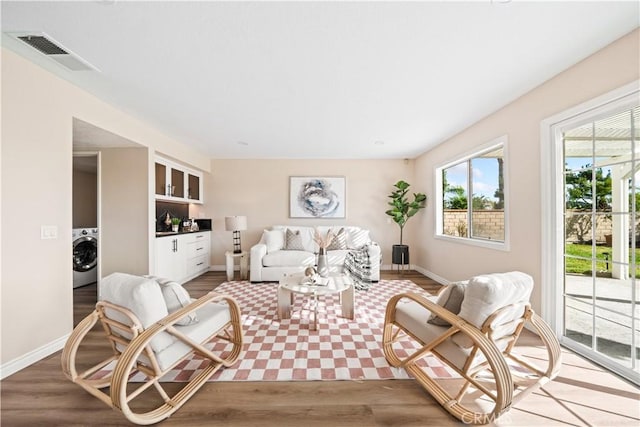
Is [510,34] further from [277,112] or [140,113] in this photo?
[140,113]

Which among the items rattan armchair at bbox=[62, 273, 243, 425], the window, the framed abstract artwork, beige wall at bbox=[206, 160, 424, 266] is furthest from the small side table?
the window

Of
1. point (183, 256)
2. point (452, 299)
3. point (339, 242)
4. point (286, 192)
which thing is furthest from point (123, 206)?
point (452, 299)

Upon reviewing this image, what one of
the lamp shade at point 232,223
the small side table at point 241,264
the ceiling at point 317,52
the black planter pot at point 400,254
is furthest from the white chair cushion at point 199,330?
the black planter pot at point 400,254

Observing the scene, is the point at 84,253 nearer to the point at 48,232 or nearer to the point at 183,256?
the point at 183,256

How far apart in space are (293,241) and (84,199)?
156 inches

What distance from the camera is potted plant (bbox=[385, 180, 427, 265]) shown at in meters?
4.97

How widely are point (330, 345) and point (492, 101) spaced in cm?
309

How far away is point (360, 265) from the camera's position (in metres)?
4.25

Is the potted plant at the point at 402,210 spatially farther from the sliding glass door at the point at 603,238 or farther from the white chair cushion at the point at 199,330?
the white chair cushion at the point at 199,330

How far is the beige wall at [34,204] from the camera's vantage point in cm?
191

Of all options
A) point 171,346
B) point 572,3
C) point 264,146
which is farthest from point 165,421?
point 264,146

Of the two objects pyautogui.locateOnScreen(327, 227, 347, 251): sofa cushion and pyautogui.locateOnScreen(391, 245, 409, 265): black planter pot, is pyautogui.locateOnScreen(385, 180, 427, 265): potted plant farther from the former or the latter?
pyautogui.locateOnScreen(327, 227, 347, 251): sofa cushion

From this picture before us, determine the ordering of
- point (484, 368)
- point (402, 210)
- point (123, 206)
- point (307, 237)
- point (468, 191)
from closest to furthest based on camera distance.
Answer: point (484, 368)
point (123, 206)
point (468, 191)
point (307, 237)
point (402, 210)

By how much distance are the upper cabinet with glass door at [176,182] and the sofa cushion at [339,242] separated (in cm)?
292
